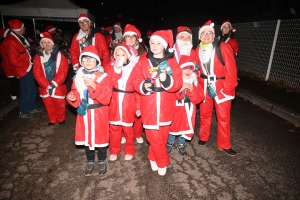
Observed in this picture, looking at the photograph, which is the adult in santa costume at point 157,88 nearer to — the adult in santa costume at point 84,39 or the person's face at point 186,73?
the person's face at point 186,73

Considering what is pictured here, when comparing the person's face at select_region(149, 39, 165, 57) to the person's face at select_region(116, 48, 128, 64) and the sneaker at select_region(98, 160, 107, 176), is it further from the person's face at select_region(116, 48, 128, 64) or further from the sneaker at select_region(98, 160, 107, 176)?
the sneaker at select_region(98, 160, 107, 176)

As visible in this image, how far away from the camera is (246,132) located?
446 centimetres

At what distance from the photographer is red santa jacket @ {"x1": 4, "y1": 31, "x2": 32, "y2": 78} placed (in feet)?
15.3

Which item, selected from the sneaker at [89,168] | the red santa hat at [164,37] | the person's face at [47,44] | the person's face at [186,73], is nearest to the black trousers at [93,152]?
the sneaker at [89,168]

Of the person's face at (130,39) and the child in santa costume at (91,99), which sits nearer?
the child in santa costume at (91,99)

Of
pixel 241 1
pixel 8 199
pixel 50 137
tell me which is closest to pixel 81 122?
pixel 8 199

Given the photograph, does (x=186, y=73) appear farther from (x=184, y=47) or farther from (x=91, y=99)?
(x=91, y=99)

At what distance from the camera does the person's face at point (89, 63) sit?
2.76 meters

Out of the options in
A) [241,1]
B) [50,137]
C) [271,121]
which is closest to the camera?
[50,137]

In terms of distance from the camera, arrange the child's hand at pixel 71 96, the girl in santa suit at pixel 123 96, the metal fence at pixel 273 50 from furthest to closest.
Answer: the metal fence at pixel 273 50 < the girl in santa suit at pixel 123 96 < the child's hand at pixel 71 96

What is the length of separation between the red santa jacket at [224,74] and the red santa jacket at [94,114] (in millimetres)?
1705

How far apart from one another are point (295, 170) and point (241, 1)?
1699cm

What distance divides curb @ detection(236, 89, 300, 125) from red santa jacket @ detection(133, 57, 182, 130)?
3583 mm

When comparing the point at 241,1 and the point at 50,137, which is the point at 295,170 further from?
the point at 241,1
